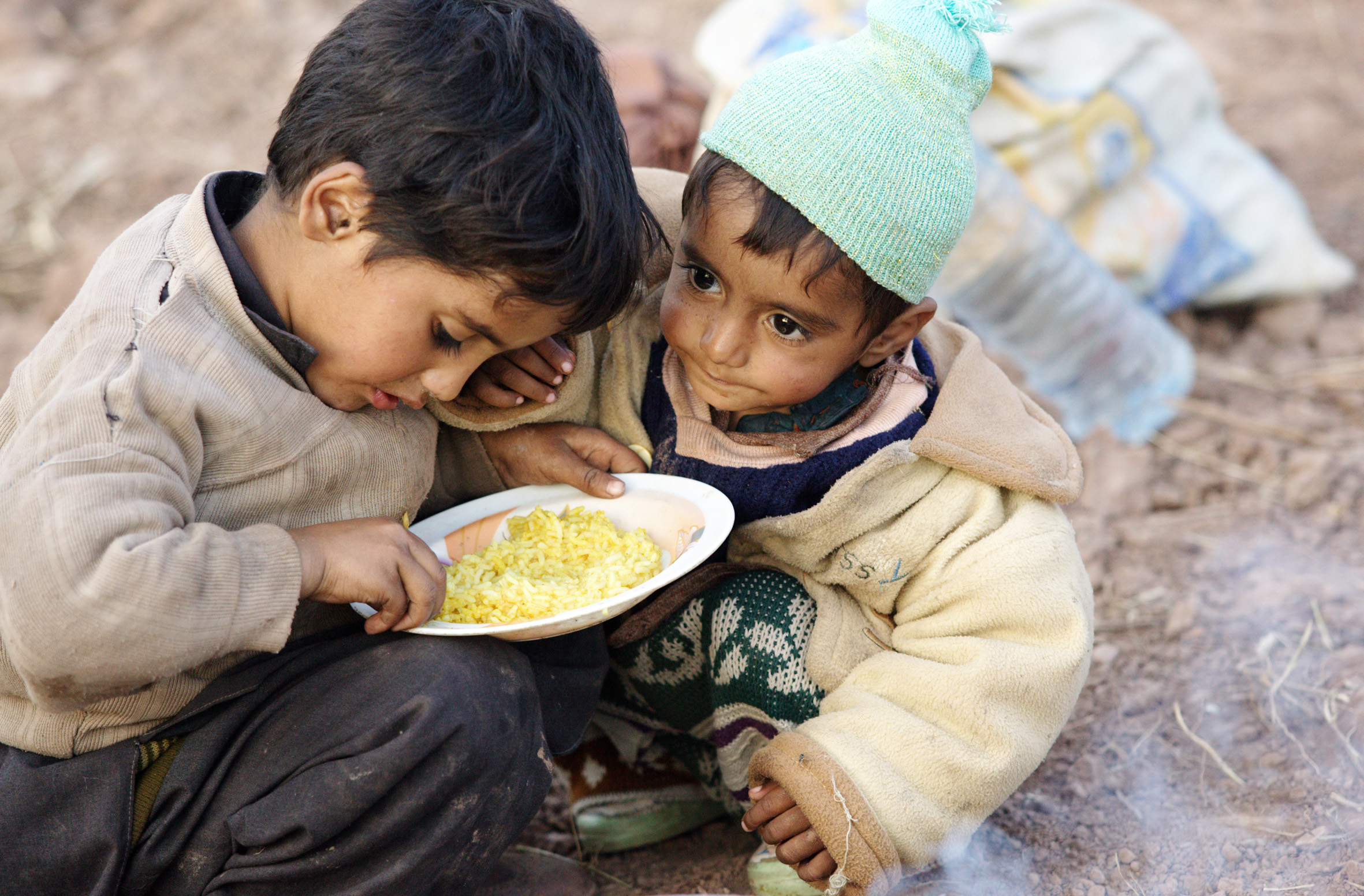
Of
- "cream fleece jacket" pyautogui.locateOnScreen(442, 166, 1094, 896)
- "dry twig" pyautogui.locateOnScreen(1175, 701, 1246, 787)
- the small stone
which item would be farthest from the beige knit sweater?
the small stone

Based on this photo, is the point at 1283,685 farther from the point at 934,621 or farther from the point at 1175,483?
the point at 934,621

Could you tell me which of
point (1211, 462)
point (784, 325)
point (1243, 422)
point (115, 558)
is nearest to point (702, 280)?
point (784, 325)

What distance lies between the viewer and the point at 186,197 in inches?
73.7

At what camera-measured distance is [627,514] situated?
210 centimetres

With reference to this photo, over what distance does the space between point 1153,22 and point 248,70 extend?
407 cm

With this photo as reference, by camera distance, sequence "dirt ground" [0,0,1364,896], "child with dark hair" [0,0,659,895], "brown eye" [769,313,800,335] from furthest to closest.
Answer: "dirt ground" [0,0,1364,896], "brown eye" [769,313,800,335], "child with dark hair" [0,0,659,895]

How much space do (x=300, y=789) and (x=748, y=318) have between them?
1006 mm

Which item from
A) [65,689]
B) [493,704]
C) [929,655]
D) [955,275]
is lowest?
[955,275]

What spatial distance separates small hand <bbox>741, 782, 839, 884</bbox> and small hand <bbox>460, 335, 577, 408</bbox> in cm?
80

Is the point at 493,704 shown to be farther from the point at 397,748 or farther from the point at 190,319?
the point at 190,319

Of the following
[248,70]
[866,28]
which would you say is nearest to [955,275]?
[866,28]

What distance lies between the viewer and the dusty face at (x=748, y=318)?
6.14ft

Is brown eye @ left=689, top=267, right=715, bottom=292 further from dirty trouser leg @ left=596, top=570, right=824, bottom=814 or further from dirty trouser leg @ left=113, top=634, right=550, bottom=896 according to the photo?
dirty trouser leg @ left=113, top=634, right=550, bottom=896

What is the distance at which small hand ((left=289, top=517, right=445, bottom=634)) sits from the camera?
1624mm
